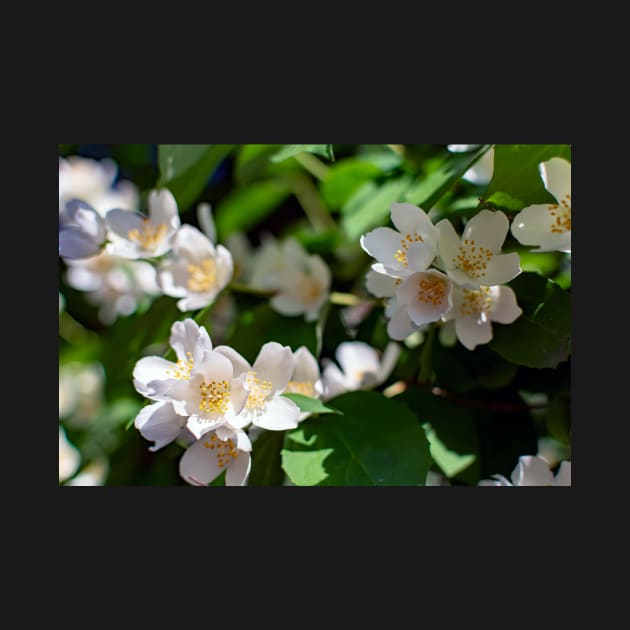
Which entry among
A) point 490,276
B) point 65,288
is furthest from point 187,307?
point 65,288

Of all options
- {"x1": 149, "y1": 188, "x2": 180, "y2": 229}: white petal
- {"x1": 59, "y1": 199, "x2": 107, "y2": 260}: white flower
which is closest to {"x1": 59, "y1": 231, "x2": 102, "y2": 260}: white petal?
{"x1": 59, "y1": 199, "x2": 107, "y2": 260}: white flower

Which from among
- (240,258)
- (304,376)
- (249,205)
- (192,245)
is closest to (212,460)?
(304,376)

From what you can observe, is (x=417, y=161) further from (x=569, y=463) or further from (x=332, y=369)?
(x=569, y=463)

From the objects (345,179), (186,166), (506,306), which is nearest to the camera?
(506,306)

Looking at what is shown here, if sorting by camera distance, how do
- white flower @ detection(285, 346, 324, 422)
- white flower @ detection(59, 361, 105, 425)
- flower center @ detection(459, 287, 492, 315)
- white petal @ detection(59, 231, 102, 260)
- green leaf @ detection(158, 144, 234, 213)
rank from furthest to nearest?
1. white flower @ detection(59, 361, 105, 425)
2. green leaf @ detection(158, 144, 234, 213)
3. white petal @ detection(59, 231, 102, 260)
4. white flower @ detection(285, 346, 324, 422)
5. flower center @ detection(459, 287, 492, 315)

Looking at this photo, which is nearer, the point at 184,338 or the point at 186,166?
the point at 184,338

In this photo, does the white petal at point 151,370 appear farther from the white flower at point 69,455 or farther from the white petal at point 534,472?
the white flower at point 69,455

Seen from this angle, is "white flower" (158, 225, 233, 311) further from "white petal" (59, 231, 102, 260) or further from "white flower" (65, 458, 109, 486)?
"white flower" (65, 458, 109, 486)

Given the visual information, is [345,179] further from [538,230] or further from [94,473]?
[94,473]
